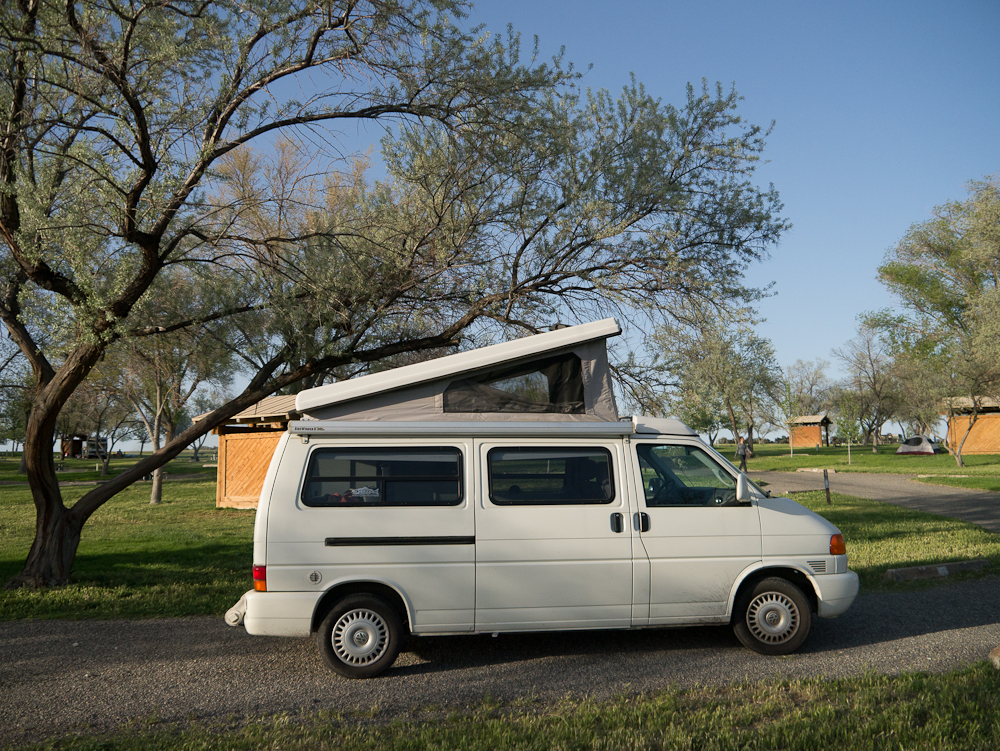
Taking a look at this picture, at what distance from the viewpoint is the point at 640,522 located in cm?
611

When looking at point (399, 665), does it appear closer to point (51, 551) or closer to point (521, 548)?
point (521, 548)

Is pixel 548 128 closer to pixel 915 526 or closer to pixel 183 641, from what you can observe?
pixel 183 641

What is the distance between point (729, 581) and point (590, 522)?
130 cm

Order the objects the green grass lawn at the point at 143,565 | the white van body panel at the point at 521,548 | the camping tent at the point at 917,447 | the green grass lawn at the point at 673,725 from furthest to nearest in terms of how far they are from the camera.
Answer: the camping tent at the point at 917,447 → the green grass lawn at the point at 143,565 → the white van body panel at the point at 521,548 → the green grass lawn at the point at 673,725

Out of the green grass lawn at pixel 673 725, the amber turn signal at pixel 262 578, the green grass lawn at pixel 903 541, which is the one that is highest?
the amber turn signal at pixel 262 578

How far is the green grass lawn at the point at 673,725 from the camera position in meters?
4.25

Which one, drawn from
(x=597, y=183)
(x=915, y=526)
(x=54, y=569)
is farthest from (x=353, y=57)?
(x=915, y=526)

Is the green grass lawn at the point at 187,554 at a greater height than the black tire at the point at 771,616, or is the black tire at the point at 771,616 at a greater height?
the black tire at the point at 771,616

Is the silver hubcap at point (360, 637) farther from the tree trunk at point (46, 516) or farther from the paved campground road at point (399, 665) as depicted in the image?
the tree trunk at point (46, 516)

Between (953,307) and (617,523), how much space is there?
44764 mm

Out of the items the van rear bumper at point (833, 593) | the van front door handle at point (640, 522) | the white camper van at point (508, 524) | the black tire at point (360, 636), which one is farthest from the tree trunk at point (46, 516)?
the van rear bumper at point (833, 593)

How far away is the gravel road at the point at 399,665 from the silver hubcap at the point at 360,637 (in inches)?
7.8

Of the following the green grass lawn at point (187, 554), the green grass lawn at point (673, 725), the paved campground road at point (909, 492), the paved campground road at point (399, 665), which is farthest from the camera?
the paved campground road at point (909, 492)

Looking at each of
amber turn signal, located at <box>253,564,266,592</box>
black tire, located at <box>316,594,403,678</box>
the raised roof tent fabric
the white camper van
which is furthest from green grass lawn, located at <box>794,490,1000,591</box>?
Answer: amber turn signal, located at <box>253,564,266,592</box>
